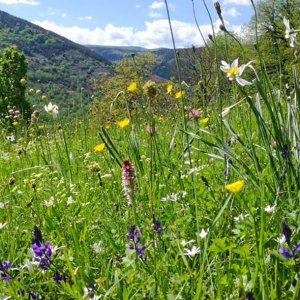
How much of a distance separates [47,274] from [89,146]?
2755 millimetres

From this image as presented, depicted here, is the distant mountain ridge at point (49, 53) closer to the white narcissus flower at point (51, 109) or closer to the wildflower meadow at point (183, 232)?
the white narcissus flower at point (51, 109)

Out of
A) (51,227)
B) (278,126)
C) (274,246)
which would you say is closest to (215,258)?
(274,246)

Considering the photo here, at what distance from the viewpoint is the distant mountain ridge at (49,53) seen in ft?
409

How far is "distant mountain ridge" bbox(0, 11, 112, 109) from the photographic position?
125 m

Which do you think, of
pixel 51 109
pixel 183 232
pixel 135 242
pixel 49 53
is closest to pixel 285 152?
pixel 183 232

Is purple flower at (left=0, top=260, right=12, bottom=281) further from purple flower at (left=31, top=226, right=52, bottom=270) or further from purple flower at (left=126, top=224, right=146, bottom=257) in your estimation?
purple flower at (left=126, top=224, right=146, bottom=257)

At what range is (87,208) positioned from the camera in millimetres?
1996

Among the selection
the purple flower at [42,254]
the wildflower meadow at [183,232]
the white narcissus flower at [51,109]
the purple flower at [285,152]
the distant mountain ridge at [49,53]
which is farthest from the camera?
the distant mountain ridge at [49,53]

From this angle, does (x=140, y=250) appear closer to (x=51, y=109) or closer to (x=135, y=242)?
(x=135, y=242)

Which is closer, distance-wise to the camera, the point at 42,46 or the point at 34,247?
the point at 34,247

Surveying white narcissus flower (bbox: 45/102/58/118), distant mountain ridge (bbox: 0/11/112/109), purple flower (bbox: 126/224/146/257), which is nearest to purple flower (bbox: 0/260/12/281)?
purple flower (bbox: 126/224/146/257)

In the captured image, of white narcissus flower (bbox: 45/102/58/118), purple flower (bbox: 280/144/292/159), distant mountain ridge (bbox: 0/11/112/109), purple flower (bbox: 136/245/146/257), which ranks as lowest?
purple flower (bbox: 136/245/146/257)

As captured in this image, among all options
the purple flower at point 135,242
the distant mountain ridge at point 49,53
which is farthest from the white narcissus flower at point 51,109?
the distant mountain ridge at point 49,53

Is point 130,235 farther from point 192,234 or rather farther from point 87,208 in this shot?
point 87,208
